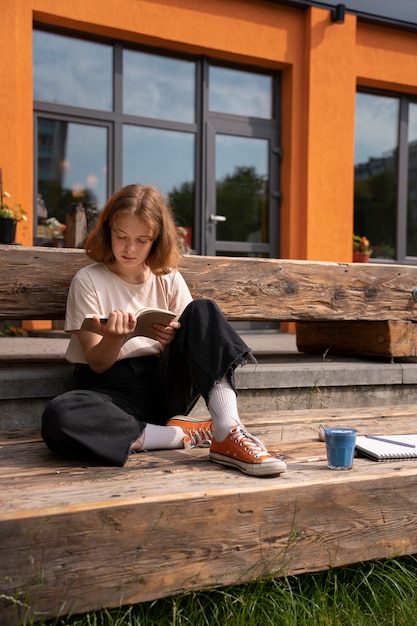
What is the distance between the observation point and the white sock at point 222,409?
6.92 feet

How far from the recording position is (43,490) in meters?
1.75

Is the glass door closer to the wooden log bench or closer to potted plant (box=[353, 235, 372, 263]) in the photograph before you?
potted plant (box=[353, 235, 372, 263])

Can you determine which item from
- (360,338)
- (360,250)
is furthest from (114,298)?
(360,250)

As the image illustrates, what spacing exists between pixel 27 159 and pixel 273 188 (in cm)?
263

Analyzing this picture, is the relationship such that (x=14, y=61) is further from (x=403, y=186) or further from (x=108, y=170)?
(x=403, y=186)

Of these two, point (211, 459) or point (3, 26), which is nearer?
point (211, 459)

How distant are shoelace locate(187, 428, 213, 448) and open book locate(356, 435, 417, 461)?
0.52 meters

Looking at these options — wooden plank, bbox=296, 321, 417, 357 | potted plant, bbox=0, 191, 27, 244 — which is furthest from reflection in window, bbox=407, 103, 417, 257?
potted plant, bbox=0, 191, 27, 244

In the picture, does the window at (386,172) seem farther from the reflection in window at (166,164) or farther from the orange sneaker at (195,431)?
the orange sneaker at (195,431)

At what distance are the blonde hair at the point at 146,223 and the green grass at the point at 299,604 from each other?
121 cm

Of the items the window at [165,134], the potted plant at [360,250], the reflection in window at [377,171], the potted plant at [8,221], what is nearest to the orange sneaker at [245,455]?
the potted plant at [8,221]

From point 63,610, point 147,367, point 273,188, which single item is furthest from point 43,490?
point 273,188

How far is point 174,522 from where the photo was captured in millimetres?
1654

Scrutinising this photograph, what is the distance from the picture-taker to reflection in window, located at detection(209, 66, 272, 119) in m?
6.99
